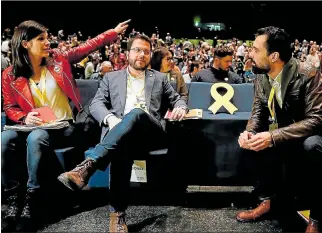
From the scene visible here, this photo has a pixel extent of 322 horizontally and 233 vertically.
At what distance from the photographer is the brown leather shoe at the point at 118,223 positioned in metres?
1.96

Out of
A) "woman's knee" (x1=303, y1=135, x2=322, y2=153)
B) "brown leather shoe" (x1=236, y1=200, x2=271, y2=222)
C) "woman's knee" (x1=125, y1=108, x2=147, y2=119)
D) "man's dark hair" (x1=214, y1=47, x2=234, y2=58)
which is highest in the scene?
"man's dark hair" (x1=214, y1=47, x2=234, y2=58)

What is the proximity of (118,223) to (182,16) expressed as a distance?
2057cm

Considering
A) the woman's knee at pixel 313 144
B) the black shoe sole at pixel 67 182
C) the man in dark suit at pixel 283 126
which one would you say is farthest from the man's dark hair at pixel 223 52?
the black shoe sole at pixel 67 182

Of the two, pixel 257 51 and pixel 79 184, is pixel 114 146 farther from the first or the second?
pixel 257 51

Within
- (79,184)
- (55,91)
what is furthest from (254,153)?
(55,91)

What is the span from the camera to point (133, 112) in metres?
2.02

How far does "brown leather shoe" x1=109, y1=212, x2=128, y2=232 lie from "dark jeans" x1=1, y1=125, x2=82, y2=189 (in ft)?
1.45

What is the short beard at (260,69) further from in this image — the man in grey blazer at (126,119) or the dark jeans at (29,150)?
the dark jeans at (29,150)

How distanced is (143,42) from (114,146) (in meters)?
0.82

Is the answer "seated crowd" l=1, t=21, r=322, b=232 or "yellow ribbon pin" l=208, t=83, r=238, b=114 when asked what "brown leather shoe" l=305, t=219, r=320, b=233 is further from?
"yellow ribbon pin" l=208, t=83, r=238, b=114

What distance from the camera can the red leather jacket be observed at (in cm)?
231

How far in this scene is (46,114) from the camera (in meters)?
2.29

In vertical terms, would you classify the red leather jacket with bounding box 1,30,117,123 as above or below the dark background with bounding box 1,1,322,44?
below

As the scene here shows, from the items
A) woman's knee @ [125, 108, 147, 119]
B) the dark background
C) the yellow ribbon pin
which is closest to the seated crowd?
woman's knee @ [125, 108, 147, 119]
